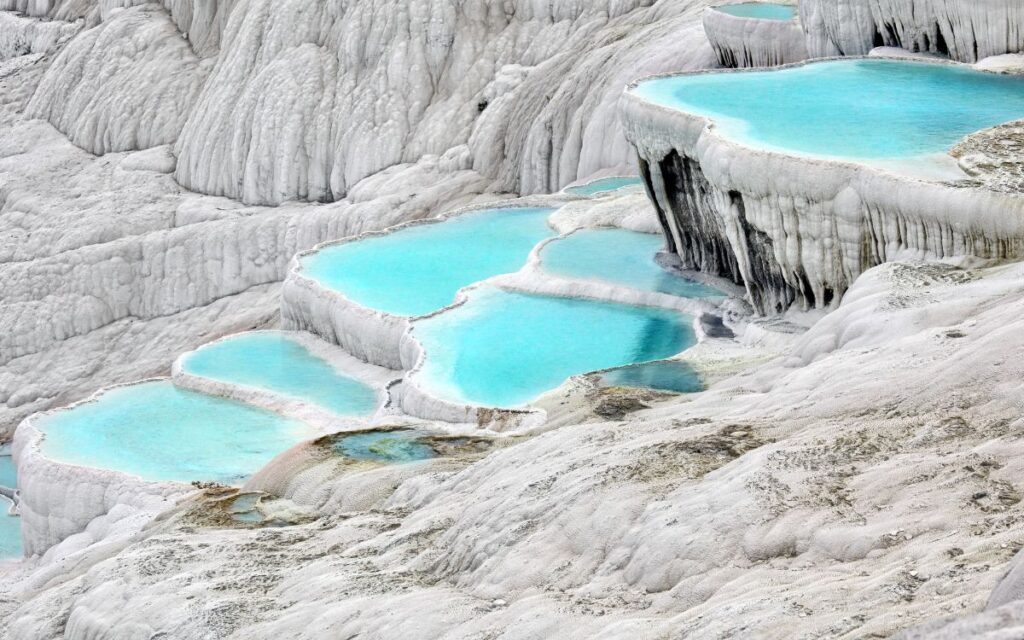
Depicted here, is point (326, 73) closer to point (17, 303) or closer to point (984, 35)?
point (17, 303)

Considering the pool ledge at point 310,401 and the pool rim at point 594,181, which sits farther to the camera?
the pool rim at point 594,181

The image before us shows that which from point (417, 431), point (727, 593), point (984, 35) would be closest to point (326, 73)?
point (984, 35)

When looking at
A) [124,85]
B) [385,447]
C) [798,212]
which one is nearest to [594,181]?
[798,212]

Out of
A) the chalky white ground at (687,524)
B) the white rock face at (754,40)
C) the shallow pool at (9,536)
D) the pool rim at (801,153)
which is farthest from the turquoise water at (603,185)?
the shallow pool at (9,536)

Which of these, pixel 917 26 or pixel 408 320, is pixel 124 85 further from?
pixel 917 26

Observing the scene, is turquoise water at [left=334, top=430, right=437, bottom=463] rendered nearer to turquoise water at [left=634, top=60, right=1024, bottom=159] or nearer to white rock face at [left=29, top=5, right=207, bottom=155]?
turquoise water at [left=634, top=60, right=1024, bottom=159]

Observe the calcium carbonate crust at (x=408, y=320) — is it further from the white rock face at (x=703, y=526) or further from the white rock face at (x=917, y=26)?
the white rock face at (x=917, y=26)
